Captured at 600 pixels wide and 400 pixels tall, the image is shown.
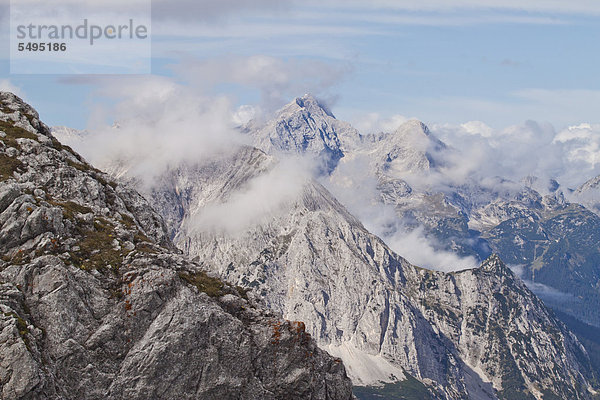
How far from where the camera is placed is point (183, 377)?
3098 inches

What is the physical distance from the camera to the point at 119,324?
77.7m

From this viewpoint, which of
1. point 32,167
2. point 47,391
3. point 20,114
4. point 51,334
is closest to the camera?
point 47,391

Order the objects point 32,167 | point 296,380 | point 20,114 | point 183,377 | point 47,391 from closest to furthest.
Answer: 1. point 47,391
2. point 183,377
3. point 296,380
4. point 32,167
5. point 20,114

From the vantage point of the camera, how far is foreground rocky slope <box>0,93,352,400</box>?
72188 mm

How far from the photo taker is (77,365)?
73.1m

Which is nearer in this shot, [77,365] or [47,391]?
[47,391]

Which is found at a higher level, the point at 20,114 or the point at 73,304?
the point at 20,114

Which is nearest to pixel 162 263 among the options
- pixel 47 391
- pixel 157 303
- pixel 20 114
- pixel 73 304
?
pixel 157 303

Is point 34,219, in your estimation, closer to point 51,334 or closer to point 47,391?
point 51,334

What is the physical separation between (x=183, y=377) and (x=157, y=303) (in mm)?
9757

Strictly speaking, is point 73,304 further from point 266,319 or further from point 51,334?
point 266,319

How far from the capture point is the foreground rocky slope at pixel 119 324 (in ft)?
237

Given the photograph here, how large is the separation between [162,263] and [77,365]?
738 inches

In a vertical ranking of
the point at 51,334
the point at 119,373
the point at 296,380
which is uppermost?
→ the point at 51,334
